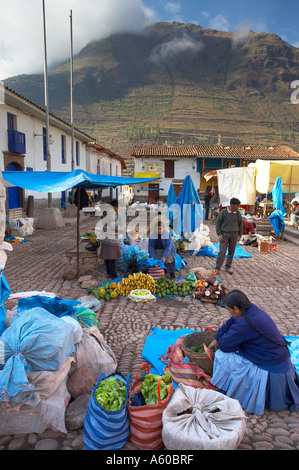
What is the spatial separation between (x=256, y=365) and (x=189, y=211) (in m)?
7.48

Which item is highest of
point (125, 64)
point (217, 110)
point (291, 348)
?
point (125, 64)

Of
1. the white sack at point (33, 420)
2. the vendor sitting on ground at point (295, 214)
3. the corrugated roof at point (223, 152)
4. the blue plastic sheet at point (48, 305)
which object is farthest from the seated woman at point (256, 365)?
the corrugated roof at point (223, 152)

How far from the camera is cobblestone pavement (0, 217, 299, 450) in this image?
102 inches

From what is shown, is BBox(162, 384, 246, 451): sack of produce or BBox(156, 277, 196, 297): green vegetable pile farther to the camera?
BBox(156, 277, 196, 297): green vegetable pile

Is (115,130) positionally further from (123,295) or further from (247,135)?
(123,295)

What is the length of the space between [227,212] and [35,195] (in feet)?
43.2

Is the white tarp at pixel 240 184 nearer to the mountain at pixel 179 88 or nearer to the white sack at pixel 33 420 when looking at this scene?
the white sack at pixel 33 420

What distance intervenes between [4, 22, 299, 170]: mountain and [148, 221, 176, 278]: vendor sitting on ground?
63.9 meters

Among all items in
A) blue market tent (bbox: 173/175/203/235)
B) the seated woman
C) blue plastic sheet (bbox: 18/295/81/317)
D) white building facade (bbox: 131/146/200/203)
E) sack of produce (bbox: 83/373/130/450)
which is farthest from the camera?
white building facade (bbox: 131/146/200/203)

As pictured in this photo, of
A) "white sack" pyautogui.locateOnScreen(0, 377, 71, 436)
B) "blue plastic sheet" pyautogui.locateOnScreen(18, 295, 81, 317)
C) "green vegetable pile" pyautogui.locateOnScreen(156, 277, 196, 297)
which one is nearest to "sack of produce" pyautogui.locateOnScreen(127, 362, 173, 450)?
"white sack" pyautogui.locateOnScreen(0, 377, 71, 436)

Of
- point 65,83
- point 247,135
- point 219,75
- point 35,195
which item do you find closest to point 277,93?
point 219,75

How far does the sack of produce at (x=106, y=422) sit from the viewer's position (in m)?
2.39

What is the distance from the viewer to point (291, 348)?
397 centimetres

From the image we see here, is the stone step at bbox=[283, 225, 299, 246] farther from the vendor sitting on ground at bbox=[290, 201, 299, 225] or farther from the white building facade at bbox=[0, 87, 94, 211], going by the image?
the white building facade at bbox=[0, 87, 94, 211]
